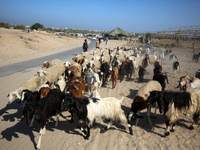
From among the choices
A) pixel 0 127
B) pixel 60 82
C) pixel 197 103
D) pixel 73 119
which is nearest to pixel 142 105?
pixel 197 103

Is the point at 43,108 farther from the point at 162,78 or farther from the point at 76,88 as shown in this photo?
the point at 162,78

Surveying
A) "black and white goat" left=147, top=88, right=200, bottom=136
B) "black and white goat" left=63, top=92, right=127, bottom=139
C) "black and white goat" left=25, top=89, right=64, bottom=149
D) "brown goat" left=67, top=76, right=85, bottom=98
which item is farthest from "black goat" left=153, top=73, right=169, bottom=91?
"black and white goat" left=25, top=89, right=64, bottom=149

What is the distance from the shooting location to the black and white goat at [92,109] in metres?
3.93

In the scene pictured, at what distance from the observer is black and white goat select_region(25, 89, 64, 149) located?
3.69 metres

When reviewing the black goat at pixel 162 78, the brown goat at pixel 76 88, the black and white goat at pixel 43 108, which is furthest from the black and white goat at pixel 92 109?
the black goat at pixel 162 78

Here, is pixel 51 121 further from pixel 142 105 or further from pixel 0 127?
pixel 142 105

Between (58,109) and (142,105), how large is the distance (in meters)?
2.81

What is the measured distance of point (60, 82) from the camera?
6.41m

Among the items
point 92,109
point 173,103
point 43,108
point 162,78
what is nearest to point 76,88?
point 92,109

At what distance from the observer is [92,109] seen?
4.19m

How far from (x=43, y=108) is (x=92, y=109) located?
1.43m

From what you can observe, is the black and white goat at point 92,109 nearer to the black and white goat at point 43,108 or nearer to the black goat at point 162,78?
the black and white goat at point 43,108

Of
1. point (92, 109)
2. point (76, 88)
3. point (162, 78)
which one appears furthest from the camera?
point (162, 78)

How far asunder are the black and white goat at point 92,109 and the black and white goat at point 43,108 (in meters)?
0.51
